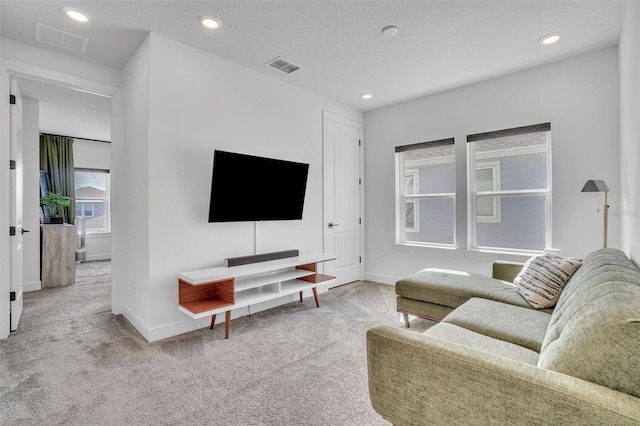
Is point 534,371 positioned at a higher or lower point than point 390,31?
lower

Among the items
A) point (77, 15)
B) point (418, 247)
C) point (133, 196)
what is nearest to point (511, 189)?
point (418, 247)

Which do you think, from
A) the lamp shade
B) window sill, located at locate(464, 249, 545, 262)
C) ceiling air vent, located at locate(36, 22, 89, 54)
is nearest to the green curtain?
ceiling air vent, located at locate(36, 22, 89, 54)

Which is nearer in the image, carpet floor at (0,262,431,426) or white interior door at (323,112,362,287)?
carpet floor at (0,262,431,426)

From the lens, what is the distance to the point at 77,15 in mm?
2412

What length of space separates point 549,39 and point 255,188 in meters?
3.08

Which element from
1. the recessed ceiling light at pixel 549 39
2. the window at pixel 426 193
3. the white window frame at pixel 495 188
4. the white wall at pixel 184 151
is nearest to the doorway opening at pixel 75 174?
the white wall at pixel 184 151

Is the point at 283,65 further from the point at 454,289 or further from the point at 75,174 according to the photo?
the point at 75,174

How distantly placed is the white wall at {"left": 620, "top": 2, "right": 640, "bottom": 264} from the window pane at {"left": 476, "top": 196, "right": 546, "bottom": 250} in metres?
0.73

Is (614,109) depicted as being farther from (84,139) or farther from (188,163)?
(84,139)

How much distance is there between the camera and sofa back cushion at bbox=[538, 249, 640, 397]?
0.89 m

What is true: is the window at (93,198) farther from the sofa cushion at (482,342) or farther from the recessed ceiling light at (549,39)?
the recessed ceiling light at (549,39)

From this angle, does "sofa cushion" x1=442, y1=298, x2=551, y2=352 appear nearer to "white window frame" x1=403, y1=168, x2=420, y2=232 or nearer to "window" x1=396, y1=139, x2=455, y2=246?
"window" x1=396, y1=139, x2=455, y2=246

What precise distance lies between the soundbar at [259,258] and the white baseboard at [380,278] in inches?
61.8

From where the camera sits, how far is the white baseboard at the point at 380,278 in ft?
15.0
